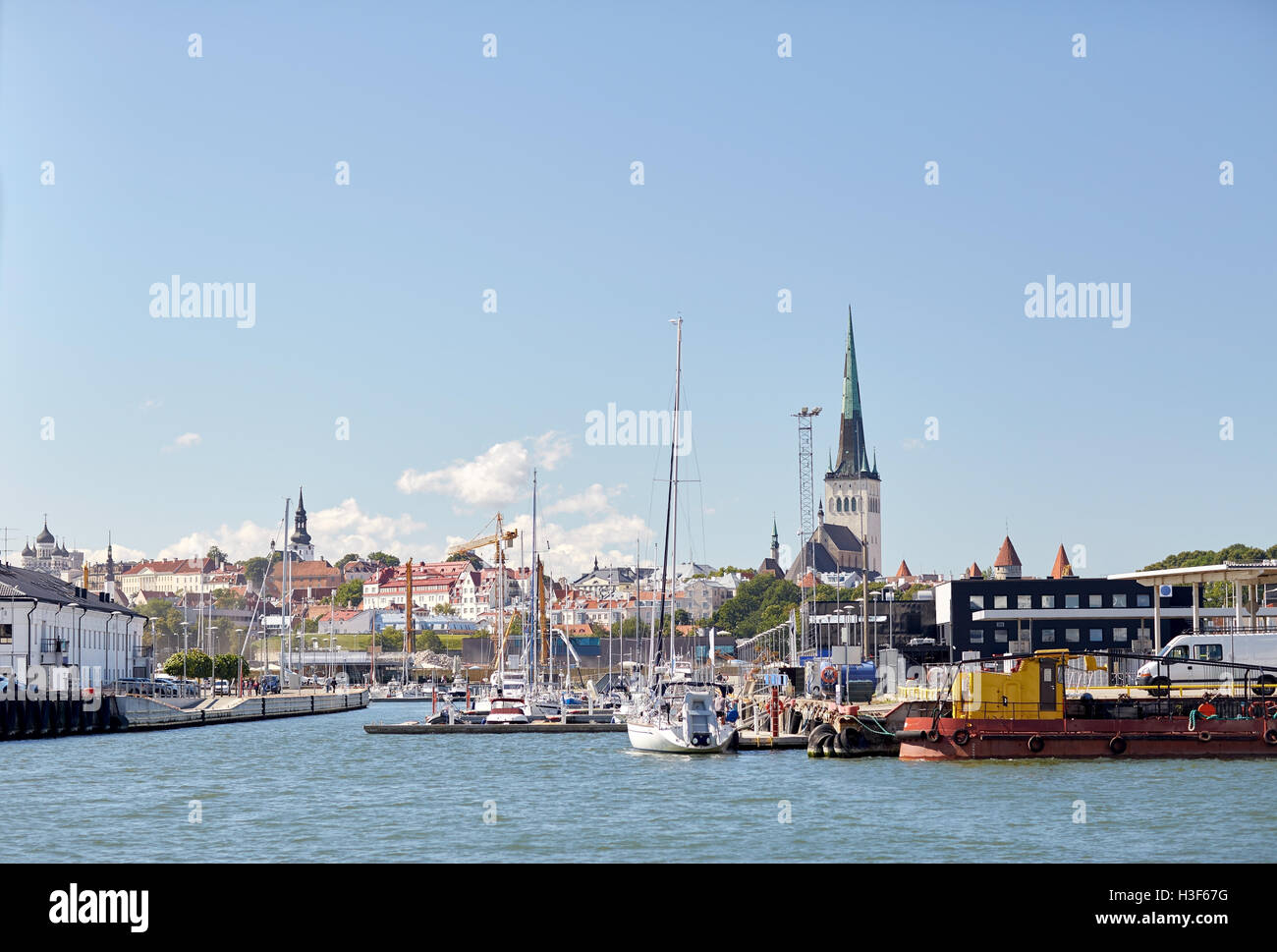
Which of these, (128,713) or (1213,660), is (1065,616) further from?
(128,713)

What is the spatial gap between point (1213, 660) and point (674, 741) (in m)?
22.2

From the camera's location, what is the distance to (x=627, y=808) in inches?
1448

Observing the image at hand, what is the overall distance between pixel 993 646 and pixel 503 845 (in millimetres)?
76108

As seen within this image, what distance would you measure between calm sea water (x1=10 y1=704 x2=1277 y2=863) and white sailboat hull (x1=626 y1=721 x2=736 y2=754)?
598 millimetres

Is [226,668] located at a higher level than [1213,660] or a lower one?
lower

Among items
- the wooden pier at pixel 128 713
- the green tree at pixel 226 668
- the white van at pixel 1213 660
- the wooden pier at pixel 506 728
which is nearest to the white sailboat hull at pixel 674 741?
the white van at pixel 1213 660

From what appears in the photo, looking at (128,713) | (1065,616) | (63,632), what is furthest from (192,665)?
(1065,616)

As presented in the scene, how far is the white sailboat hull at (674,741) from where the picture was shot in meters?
54.1

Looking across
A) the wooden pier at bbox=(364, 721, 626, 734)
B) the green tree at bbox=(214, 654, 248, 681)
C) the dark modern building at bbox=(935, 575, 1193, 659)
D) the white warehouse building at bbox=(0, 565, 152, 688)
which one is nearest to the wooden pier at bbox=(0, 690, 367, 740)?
the white warehouse building at bbox=(0, 565, 152, 688)

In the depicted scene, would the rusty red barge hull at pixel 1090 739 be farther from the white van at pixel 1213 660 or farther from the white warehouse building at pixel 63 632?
the white warehouse building at pixel 63 632

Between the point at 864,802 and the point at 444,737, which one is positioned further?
the point at 444,737

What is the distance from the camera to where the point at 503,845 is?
2953 centimetres

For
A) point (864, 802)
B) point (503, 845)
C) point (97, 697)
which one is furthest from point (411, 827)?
point (97, 697)
